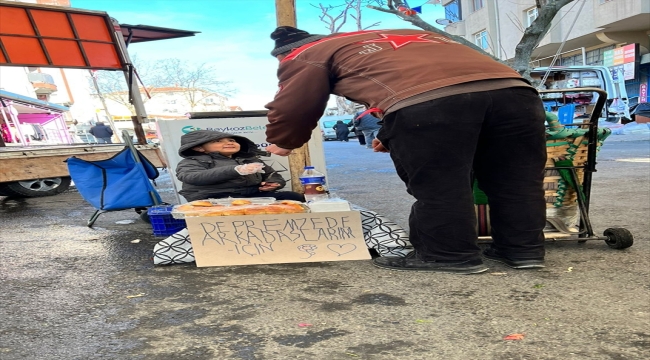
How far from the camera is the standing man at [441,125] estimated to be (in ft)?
7.09

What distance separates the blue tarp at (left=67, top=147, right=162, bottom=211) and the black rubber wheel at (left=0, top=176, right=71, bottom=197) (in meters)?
3.42

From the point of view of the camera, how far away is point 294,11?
14.8 feet

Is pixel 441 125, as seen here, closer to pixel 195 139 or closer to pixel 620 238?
pixel 620 238

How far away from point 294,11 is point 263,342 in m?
3.62

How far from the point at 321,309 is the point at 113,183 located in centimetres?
285

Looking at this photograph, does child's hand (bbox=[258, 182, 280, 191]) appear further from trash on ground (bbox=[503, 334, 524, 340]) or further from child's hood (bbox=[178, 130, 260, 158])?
trash on ground (bbox=[503, 334, 524, 340])

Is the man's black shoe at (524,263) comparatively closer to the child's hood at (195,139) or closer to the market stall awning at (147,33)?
the child's hood at (195,139)

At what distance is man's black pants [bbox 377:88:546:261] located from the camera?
7.06 ft

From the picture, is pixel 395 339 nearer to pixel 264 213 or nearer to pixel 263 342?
pixel 263 342

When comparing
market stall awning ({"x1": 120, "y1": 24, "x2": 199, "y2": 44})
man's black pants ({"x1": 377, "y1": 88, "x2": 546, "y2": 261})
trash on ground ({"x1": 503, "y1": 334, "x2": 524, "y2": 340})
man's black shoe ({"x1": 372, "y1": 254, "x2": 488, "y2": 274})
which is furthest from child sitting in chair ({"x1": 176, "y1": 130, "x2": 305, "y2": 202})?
market stall awning ({"x1": 120, "y1": 24, "x2": 199, "y2": 44})

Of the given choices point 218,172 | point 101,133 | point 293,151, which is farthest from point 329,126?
point 218,172

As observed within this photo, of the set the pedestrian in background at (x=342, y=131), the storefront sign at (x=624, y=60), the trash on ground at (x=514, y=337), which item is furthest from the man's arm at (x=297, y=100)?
the pedestrian in background at (x=342, y=131)

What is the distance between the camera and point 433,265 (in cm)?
243

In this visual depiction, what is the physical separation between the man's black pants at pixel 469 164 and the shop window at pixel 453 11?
27.8m
